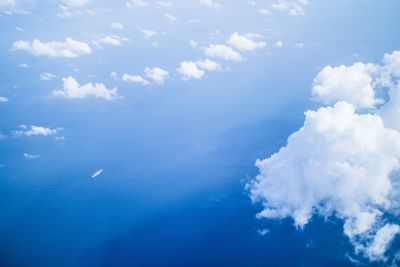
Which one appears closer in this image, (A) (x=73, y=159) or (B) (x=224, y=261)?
(B) (x=224, y=261)

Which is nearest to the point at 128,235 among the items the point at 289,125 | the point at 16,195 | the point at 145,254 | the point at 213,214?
the point at 145,254

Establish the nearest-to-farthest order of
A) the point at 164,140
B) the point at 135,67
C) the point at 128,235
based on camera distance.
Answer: the point at 128,235 < the point at 164,140 < the point at 135,67

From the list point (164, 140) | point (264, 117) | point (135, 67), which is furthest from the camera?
point (135, 67)

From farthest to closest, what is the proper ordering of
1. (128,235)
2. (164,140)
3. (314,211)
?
(164,140), (314,211), (128,235)

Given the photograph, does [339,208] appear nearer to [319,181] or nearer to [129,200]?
[319,181]

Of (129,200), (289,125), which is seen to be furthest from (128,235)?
(289,125)

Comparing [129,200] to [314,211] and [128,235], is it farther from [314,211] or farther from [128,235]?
[314,211]

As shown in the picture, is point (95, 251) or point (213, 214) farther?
point (213, 214)

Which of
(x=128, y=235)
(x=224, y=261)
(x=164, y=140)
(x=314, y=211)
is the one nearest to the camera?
(x=224, y=261)

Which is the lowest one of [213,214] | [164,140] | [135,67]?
[213,214]

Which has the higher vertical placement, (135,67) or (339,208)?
(135,67)
